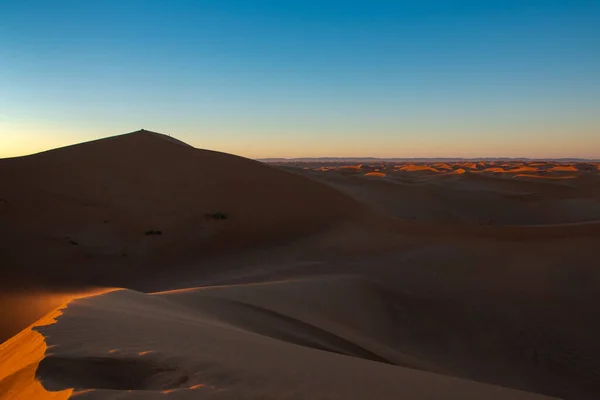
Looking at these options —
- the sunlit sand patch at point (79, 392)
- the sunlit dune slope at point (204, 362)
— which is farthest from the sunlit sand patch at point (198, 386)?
the sunlit sand patch at point (79, 392)

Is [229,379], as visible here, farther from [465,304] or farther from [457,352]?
[465,304]

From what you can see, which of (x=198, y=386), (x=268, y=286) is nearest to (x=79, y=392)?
(x=198, y=386)

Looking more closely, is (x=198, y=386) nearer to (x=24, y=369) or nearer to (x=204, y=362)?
(x=204, y=362)

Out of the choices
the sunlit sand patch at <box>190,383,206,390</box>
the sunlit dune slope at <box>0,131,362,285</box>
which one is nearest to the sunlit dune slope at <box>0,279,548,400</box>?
the sunlit sand patch at <box>190,383,206,390</box>

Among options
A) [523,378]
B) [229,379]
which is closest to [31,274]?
[229,379]

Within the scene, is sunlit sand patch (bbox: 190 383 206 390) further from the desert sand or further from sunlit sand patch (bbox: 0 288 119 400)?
sunlit sand patch (bbox: 0 288 119 400)

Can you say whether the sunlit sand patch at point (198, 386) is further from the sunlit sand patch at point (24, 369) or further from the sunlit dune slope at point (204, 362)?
the sunlit sand patch at point (24, 369)
